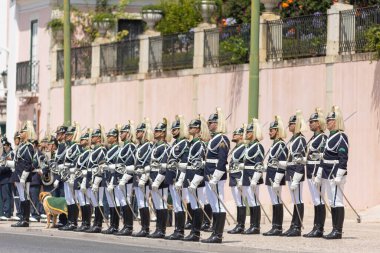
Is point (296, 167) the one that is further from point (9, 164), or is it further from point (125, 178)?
point (9, 164)

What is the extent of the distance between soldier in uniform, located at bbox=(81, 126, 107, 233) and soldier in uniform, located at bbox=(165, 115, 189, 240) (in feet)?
7.75

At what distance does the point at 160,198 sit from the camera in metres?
26.5

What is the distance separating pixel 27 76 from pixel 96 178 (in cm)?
2175

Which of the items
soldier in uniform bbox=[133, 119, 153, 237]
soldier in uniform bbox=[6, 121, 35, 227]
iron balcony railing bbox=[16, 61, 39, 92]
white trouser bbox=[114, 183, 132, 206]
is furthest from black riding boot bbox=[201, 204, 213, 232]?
iron balcony railing bbox=[16, 61, 39, 92]

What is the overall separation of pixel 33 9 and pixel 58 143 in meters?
19.2

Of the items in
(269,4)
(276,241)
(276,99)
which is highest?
(269,4)

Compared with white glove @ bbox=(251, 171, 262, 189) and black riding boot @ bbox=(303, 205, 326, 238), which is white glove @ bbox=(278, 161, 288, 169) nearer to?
white glove @ bbox=(251, 171, 262, 189)

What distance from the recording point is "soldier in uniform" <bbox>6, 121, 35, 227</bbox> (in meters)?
30.4

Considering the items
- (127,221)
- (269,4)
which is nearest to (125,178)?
(127,221)

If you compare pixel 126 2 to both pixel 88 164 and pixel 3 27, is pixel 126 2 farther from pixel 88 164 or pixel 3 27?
pixel 88 164

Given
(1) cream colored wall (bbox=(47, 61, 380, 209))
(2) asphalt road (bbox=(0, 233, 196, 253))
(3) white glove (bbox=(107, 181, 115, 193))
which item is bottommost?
(2) asphalt road (bbox=(0, 233, 196, 253))

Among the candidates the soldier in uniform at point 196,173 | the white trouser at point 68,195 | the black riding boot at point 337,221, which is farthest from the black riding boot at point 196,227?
the white trouser at point 68,195

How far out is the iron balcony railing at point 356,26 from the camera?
31.6m

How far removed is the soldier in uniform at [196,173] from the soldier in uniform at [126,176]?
6.18 feet
